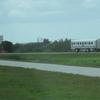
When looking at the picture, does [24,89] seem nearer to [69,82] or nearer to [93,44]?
[69,82]

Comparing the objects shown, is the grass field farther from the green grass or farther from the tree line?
the tree line

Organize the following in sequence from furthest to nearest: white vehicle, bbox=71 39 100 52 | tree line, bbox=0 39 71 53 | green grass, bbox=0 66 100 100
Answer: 1. white vehicle, bbox=71 39 100 52
2. tree line, bbox=0 39 71 53
3. green grass, bbox=0 66 100 100

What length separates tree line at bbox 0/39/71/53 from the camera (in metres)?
92.0

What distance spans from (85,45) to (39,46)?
9.64m

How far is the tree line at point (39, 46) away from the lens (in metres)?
92.0

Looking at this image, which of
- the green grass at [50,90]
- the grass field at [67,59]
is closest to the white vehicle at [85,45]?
the grass field at [67,59]

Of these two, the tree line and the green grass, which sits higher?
the tree line

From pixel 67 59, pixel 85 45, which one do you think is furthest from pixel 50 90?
pixel 85 45

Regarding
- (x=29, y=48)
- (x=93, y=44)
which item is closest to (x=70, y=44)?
(x=93, y=44)

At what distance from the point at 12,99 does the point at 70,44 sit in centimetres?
9187

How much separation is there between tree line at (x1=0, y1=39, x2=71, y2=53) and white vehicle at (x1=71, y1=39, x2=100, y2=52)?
4719 millimetres

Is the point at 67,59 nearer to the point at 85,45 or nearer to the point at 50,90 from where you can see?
the point at 50,90

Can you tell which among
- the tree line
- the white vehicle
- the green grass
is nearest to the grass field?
the green grass

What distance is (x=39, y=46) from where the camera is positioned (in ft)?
341
